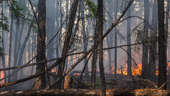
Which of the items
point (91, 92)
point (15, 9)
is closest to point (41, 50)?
point (91, 92)

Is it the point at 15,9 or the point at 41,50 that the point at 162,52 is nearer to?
the point at 41,50

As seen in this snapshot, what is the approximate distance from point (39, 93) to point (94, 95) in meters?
1.46

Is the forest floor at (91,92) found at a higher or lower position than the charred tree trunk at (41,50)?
lower

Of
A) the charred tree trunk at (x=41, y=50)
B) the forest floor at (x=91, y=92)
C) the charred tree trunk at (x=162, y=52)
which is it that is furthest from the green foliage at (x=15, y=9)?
the charred tree trunk at (x=162, y=52)

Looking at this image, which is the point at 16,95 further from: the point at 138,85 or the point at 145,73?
the point at 145,73

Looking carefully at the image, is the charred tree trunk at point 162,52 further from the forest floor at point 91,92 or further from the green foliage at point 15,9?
the green foliage at point 15,9

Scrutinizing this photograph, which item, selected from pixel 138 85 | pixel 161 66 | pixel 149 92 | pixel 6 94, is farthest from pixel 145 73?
pixel 6 94

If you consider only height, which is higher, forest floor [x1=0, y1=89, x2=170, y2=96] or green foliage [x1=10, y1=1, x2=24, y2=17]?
green foliage [x1=10, y1=1, x2=24, y2=17]

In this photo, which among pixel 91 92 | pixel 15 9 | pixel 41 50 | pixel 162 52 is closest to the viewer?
pixel 91 92

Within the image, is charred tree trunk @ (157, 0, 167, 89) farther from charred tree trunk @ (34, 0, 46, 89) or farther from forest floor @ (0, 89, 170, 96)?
charred tree trunk @ (34, 0, 46, 89)

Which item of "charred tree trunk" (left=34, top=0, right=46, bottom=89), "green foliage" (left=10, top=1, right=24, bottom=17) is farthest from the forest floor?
"green foliage" (left=10, top=1, right=24, bottom=17)

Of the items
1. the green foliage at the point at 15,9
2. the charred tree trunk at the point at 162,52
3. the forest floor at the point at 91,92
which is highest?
the green foliage at the point at 15,9

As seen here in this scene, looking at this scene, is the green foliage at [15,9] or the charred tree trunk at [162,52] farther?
the green foliage at [15,9]

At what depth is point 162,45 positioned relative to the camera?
200 inches
